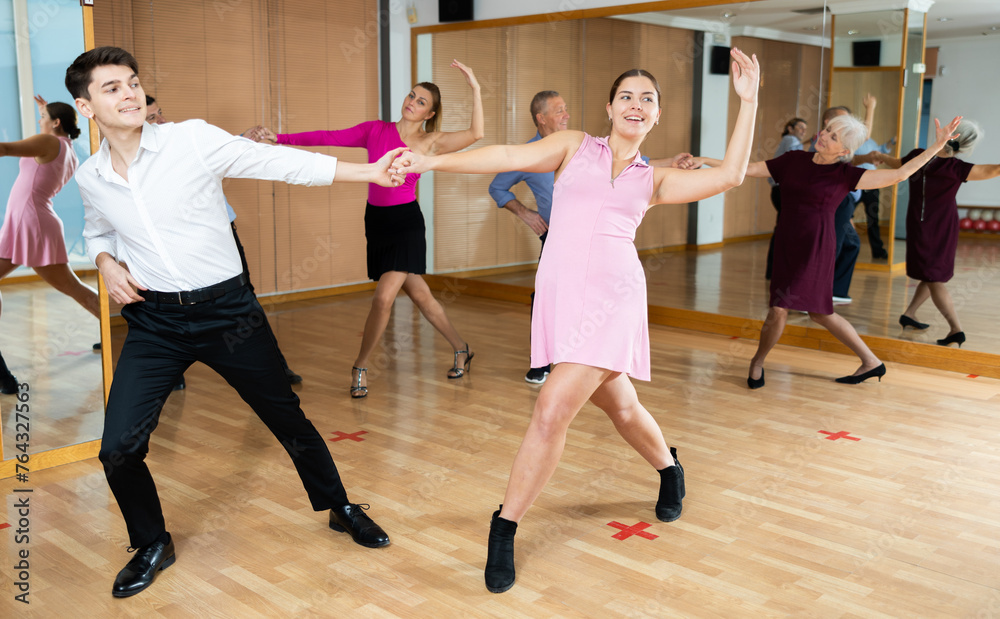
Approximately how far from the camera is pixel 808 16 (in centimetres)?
574

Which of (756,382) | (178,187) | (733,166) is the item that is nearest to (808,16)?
(756,382)

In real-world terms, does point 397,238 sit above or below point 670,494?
above

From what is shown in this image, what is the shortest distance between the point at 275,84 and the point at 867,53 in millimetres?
4546

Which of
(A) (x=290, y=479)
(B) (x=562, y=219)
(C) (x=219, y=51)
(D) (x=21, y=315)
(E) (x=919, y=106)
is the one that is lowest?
(A) (x=290, y=479)

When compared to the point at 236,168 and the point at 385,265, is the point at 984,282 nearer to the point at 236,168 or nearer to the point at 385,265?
the point at 385,265

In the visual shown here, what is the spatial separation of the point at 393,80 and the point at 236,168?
5.86m

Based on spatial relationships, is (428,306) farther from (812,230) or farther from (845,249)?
(845,249)

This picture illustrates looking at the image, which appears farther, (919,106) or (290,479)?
(919,106)

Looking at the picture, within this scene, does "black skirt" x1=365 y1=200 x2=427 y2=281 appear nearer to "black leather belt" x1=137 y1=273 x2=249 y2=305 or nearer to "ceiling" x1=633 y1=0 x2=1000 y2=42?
"black leather belt" x1=137 y1=273 x2=249 y2=305

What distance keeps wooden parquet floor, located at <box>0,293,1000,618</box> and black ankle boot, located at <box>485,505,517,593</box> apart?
0.07m

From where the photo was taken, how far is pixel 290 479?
3496 mm

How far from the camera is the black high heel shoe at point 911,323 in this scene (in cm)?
575

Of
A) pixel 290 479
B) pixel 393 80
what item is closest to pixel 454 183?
pixel 393 80

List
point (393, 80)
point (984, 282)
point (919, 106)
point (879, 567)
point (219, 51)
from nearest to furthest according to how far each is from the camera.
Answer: point (879, 567)
point (919, 106)
point (984, 282)
point (219, 51)
point (393, 80)
